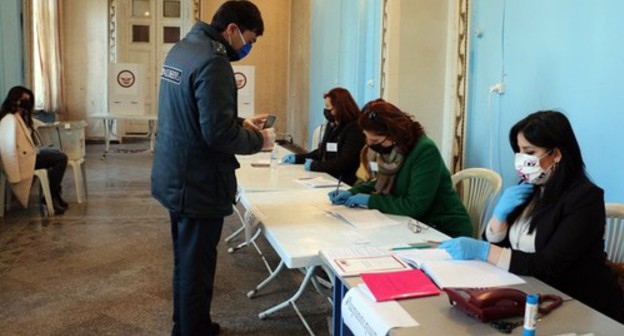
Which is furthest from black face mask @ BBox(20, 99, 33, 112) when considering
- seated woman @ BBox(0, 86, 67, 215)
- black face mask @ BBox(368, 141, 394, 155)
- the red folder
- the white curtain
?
the red folder

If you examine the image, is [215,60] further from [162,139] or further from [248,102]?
[248,102]

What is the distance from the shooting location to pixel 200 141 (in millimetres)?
2135

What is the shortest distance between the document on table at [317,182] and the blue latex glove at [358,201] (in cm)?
57

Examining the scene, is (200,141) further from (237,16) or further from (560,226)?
(560,226)

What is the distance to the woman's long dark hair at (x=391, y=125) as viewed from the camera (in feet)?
8.39

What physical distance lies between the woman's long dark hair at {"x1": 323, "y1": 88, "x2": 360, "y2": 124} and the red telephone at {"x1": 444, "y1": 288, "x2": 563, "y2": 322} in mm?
2635

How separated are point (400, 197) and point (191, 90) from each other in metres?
1.05

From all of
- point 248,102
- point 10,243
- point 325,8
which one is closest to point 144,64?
point 248,102

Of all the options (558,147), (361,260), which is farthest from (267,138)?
(558,147)

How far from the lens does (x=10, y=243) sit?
4.23m

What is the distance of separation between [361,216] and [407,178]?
33 cm

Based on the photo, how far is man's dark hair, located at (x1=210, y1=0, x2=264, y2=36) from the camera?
223 centimetres

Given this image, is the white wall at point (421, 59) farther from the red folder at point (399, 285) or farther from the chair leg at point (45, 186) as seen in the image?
the chair leg at point (45, 186)

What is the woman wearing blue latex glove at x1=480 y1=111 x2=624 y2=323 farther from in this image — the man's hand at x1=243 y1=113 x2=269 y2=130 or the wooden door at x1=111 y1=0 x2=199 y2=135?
the wooden door at x1=111 y1=0 x2=199 y2=135
